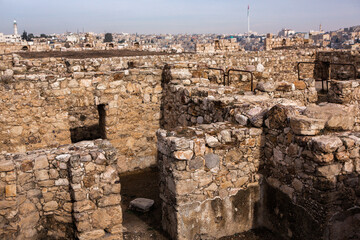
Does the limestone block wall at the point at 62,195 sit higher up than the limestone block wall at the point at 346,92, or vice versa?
the limestone block wall at the point at 346,92

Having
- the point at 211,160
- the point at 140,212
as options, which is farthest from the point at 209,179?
the point at 140,212

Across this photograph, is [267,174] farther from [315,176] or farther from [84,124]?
[84,124]

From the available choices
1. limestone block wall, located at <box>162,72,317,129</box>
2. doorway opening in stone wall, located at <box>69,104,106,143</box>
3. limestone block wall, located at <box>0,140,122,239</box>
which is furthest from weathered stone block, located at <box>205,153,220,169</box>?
doorway opening in stone wall, located at <box>69,104,106,143</box>

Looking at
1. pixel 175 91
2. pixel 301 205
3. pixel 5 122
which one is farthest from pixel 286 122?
pixel 5 122

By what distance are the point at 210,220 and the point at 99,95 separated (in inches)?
162

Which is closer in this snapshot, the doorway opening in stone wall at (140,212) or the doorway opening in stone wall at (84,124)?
the doorway opening in stone wall at (140,212)

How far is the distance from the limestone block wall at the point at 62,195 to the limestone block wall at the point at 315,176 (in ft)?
7.70

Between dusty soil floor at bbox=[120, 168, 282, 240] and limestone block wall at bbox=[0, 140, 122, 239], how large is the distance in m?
0.68

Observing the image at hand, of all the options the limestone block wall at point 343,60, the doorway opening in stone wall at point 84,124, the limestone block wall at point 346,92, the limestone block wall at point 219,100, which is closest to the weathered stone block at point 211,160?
the limestone block wall at point 219,100

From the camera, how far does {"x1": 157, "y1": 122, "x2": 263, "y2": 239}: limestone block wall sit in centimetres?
470

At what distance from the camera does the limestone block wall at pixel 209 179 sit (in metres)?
4.70

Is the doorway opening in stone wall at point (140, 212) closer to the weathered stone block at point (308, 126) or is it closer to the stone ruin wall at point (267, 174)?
the stone ruin wall at point (267, 174)

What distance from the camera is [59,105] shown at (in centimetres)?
748

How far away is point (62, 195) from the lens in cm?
450
